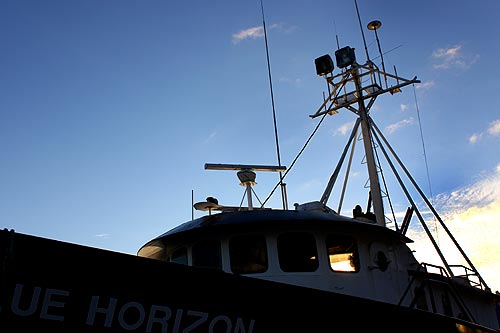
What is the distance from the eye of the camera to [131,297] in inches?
208

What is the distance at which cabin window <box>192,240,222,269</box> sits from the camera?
9250 mm

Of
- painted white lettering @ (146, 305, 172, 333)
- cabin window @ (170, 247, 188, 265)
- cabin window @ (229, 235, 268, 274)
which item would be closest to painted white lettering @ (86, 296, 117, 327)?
painted white lettering @ (146, 305, 172, 333)

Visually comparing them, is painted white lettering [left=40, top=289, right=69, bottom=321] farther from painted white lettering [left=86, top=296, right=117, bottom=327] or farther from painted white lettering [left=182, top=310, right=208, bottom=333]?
painted white lettering [left=182, top=310, right=208, bottom=333]

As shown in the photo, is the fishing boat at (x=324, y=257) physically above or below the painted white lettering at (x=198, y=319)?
above

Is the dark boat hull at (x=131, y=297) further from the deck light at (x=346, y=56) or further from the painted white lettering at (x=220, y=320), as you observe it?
the deck light at (x=346, y=56)

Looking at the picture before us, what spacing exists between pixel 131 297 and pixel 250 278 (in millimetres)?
1545

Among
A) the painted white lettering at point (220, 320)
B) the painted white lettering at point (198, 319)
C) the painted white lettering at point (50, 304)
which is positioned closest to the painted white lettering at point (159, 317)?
the painted white lettering at point (198, 319)

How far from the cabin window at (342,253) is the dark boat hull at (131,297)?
247 cm

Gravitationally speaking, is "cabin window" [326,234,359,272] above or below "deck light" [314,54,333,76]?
below

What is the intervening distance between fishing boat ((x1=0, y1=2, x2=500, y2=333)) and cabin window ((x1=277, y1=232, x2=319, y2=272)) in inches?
0.7

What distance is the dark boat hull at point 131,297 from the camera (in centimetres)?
479

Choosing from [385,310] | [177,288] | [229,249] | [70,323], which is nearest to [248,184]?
[229,249]

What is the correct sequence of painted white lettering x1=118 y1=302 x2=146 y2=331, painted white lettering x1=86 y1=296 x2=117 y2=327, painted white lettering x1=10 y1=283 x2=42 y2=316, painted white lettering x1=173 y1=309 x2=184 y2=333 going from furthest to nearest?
painted white lettering x1=173 y1=309 x2=184 y2=333, painted white lettering x1=118 y1=302 x2=146 y2=331, painted white lettering x1=86 y1=296 x2=117 y2=327, painted white lettering x1=10 y1=283 x2=42 y2=316

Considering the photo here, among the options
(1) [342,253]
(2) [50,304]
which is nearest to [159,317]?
(2) [50,304]
